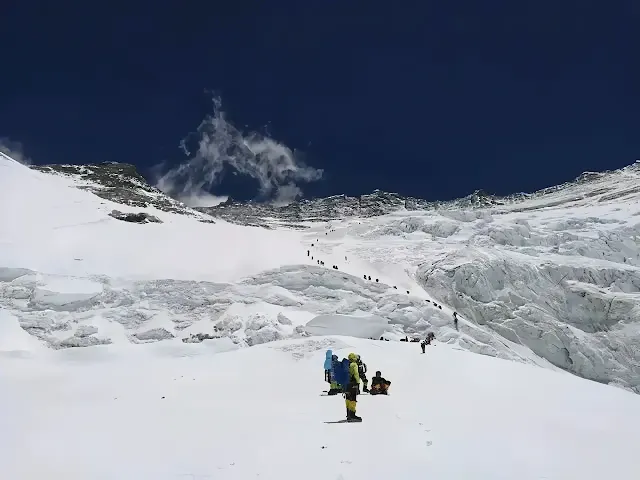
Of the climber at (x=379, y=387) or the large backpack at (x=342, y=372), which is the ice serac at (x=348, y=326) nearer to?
the climber at (x=379, y=387)

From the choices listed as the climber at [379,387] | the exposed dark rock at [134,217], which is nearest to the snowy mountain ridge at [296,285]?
the exposed dark rock at [134,217]

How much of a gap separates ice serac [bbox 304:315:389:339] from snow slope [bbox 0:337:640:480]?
31.0 ft

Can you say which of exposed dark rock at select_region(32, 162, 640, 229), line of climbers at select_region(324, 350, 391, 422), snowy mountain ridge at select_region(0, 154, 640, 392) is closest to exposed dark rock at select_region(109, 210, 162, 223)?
snowy mountain ridge at select_region(0, 154, 640, 392)

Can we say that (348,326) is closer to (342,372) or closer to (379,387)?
(379,387)

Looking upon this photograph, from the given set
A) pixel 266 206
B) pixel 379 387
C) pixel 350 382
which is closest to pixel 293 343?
pixel 379 387

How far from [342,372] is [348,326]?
17762mm

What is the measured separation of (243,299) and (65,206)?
26365 mm

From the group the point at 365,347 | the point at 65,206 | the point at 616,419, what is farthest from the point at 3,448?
the point at 65,206

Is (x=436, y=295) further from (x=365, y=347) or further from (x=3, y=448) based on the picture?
(x=3, y=448)

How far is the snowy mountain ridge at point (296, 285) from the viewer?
2659 centimetres

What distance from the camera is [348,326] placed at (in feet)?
94.4

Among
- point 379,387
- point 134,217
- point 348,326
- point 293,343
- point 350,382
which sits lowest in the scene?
point 379,387

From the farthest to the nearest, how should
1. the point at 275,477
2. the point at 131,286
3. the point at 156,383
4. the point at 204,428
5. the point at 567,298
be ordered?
the point at 567,298 < the point at 131,286 < the point at 156,383 < the point at 204,428 < the point at 275,477

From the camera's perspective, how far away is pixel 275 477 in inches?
230
